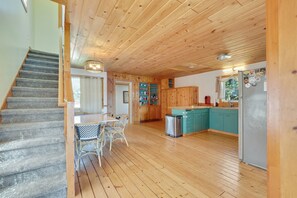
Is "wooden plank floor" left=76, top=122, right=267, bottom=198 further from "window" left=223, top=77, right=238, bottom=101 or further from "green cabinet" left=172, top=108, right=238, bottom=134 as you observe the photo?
"window" left=223, top=77, right=238, bottom=101

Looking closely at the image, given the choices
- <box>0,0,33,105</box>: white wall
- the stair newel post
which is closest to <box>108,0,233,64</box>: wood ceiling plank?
the stair newel post

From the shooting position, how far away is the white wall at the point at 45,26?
13.9 feet

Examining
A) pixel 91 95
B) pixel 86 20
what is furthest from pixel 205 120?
pixel 86 20

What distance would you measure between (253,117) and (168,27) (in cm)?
218

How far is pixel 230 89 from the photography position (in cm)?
516

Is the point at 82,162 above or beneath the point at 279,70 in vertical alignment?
beneath

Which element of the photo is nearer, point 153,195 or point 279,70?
point 279,70

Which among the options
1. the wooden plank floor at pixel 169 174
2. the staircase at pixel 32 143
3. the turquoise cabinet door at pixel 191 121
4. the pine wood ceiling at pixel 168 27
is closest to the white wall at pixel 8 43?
the staircase at pixel 32 143

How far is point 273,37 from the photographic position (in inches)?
27.2

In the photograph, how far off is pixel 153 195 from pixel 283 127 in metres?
1.62

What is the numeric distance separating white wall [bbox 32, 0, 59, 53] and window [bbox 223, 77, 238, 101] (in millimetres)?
6161

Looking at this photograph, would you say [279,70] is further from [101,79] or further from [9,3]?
[101,79]

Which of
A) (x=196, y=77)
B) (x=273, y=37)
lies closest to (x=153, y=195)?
(x=273, y=37)

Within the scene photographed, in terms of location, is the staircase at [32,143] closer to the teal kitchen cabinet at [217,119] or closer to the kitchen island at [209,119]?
the kitchen island at [209,119]
